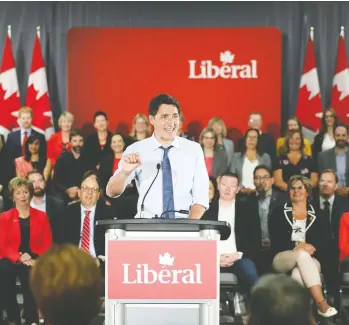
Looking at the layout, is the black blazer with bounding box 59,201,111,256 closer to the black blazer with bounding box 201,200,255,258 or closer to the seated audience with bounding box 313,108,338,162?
the black blazer with bounding box 201,200,255,258

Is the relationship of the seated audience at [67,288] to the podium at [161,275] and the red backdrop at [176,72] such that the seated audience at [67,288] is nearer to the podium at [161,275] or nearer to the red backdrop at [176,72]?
the podium at [161,275]

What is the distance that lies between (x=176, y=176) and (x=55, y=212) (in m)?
3.35

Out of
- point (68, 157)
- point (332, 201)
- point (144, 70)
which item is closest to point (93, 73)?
point (144, 70)

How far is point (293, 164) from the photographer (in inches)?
322

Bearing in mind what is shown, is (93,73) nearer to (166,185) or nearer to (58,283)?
(166,185)

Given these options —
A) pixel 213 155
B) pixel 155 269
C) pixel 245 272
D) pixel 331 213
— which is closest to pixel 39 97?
pixel 213 155

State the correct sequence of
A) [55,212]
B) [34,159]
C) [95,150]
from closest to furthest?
[55,212] < [34,159] < [95,150]

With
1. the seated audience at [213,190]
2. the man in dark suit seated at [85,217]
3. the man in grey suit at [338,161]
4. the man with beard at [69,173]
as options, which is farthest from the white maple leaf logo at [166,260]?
the man in grey suit at [338,161]

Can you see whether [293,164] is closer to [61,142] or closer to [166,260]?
[61,142]

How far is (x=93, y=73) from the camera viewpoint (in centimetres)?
999

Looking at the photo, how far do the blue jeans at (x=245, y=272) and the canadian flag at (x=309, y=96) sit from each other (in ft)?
11.8

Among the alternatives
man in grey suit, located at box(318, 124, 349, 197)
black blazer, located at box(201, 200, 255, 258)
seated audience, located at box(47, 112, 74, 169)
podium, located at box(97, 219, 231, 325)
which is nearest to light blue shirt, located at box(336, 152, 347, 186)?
man in grey suit, located at box(318, 124, 349, 197)

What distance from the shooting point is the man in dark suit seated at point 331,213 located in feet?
21.5

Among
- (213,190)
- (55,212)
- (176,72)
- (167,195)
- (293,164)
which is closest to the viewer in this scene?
(167,195)
